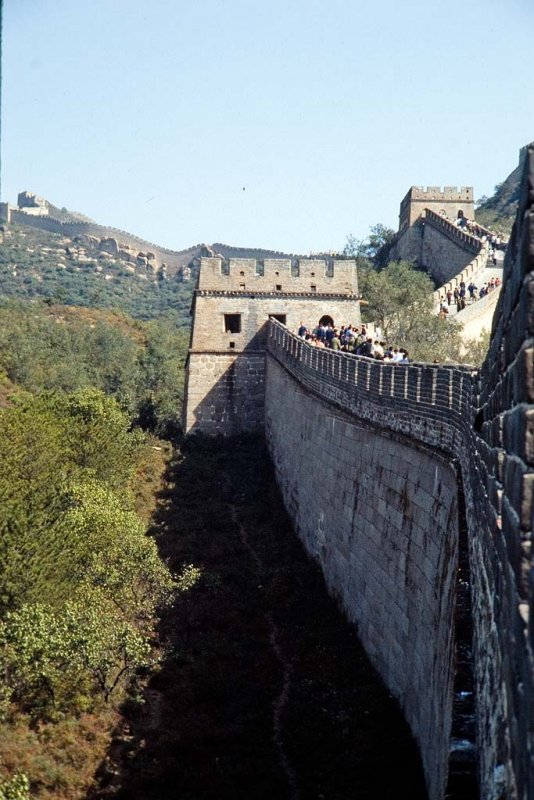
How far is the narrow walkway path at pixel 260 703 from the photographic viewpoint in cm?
1131

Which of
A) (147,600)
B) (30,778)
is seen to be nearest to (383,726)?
(30,778)

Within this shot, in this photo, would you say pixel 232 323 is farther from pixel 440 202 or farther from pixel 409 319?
pixel 440 202

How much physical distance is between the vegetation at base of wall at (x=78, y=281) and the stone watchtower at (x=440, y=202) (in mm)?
34677

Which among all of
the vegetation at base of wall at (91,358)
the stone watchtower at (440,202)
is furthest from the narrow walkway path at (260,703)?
the stone watchtower at (440,202)

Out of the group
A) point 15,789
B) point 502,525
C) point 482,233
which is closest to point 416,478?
point 15,789

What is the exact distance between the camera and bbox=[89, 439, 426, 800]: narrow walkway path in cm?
1131

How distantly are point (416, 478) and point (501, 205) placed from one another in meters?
72.8

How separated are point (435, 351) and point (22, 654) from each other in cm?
1965

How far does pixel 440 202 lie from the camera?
177ft

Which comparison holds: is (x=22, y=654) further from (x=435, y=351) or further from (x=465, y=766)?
(x=435, y=351)

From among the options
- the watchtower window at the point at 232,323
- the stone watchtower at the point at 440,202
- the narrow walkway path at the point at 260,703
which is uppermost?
the stone watchtower at the point at 440,202

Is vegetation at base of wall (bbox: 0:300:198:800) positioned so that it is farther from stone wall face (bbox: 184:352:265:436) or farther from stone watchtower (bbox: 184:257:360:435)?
stone watchtower (bbox: 184:257:360:435)

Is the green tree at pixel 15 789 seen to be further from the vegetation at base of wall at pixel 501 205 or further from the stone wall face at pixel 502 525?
the vegetation at base of wall at pixel 501 205

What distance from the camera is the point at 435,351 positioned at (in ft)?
103
